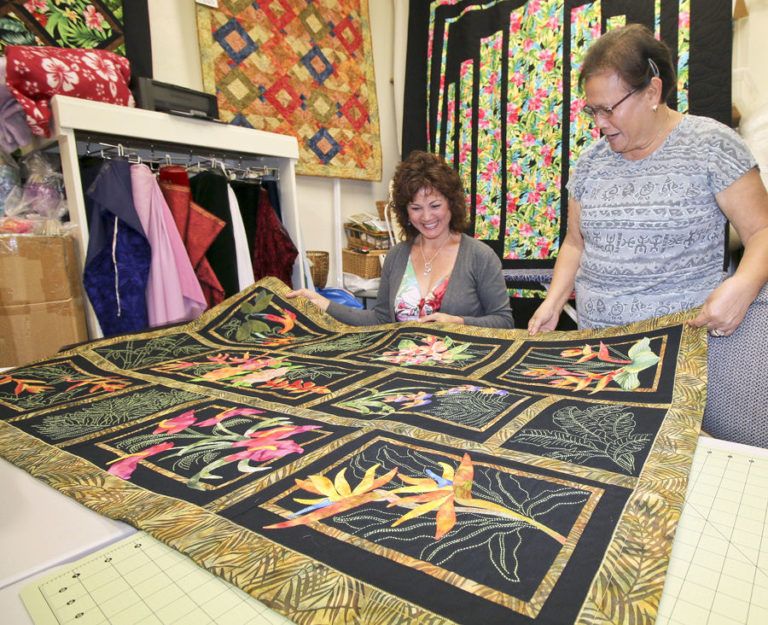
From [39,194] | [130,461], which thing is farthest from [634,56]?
[39,194]

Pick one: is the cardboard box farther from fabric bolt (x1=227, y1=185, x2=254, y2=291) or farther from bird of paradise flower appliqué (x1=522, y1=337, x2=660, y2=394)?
bird of paradise flower appliqué (x1=522, y1=337, x2=660, y2=394)

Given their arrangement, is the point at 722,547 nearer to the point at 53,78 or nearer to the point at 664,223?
the point at 664,223

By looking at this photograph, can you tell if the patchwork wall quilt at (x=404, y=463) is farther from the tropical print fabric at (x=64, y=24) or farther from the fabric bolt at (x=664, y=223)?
the tropical print fabric at (x=64, y=24)

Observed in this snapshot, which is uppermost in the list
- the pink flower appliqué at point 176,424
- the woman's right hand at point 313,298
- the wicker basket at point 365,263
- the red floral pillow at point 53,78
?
the red floral pillow at point 53,78

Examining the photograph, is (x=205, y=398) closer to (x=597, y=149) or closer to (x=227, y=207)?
(x=597, y=149)

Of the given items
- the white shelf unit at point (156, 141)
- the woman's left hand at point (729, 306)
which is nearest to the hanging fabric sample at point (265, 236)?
the white shelf unit at point (156, 141)

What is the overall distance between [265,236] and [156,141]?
689 mm

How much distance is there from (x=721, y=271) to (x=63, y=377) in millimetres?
1770

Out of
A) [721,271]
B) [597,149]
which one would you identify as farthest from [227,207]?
[721,271]

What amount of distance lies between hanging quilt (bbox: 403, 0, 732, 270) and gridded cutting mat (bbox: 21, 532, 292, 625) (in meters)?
2.77

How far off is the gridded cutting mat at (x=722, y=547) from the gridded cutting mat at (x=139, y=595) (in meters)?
0.38

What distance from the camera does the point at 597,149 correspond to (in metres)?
1.50

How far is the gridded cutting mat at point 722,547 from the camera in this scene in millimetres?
446

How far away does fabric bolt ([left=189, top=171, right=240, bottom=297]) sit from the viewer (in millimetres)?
2402
